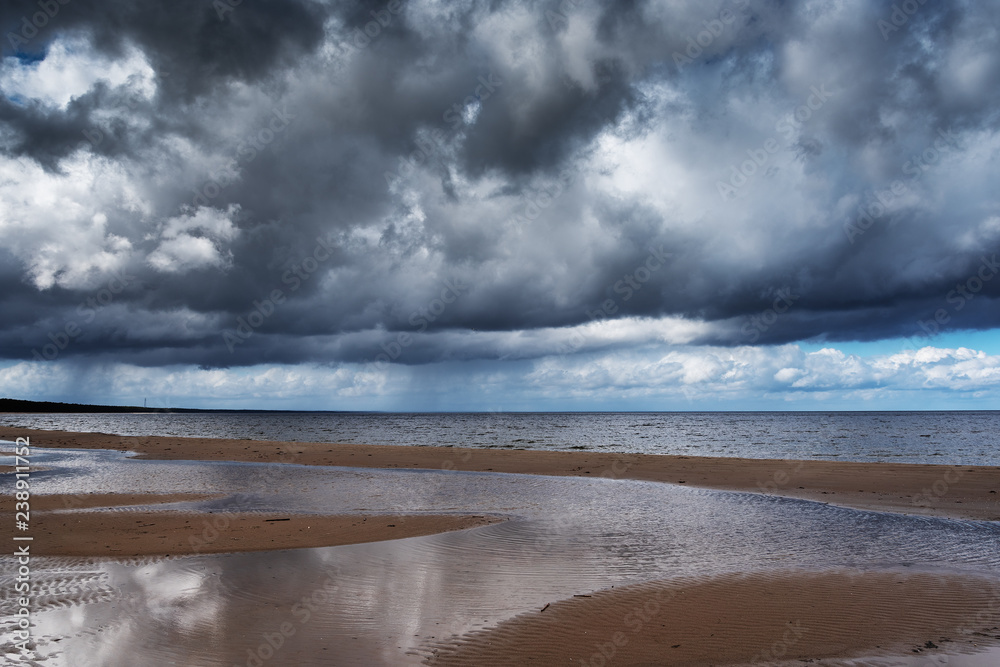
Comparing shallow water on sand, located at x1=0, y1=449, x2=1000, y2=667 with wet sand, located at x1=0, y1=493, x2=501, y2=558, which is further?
wet sand, located at x1=0, y1=493, x2=501, y2=558

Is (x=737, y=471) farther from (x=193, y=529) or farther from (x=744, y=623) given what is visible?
(x=193, y=529)

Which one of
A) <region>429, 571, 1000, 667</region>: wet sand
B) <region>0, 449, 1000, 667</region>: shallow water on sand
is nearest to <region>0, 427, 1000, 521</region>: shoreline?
<region>0, 449, 1000, 667</region>: shallow water on sand

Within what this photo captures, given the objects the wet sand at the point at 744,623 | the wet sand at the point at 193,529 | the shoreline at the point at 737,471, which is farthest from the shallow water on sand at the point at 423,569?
the shoreline at the point at 737,471

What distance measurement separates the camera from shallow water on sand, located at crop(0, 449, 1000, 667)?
7230 mm

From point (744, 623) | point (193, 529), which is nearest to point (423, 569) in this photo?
point (744, 623)

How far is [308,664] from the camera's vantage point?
6.57 metres

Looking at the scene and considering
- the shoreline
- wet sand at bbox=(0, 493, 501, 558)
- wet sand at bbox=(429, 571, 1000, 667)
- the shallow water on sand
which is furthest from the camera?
the shoreline

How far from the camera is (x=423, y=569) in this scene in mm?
10570

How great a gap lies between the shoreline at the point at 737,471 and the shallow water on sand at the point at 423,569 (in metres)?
3.03

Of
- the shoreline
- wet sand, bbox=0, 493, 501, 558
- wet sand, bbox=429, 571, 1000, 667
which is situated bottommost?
the shoreline

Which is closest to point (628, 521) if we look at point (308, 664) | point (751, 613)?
point (751, 613)

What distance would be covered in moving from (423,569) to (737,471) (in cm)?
2200

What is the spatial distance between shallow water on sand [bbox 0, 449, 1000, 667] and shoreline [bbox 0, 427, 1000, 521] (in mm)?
3031

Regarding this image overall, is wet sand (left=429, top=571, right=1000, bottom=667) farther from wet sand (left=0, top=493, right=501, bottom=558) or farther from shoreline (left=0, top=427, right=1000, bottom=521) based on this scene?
shoreline (left=0, top=427, right=1000, bottom=521)
